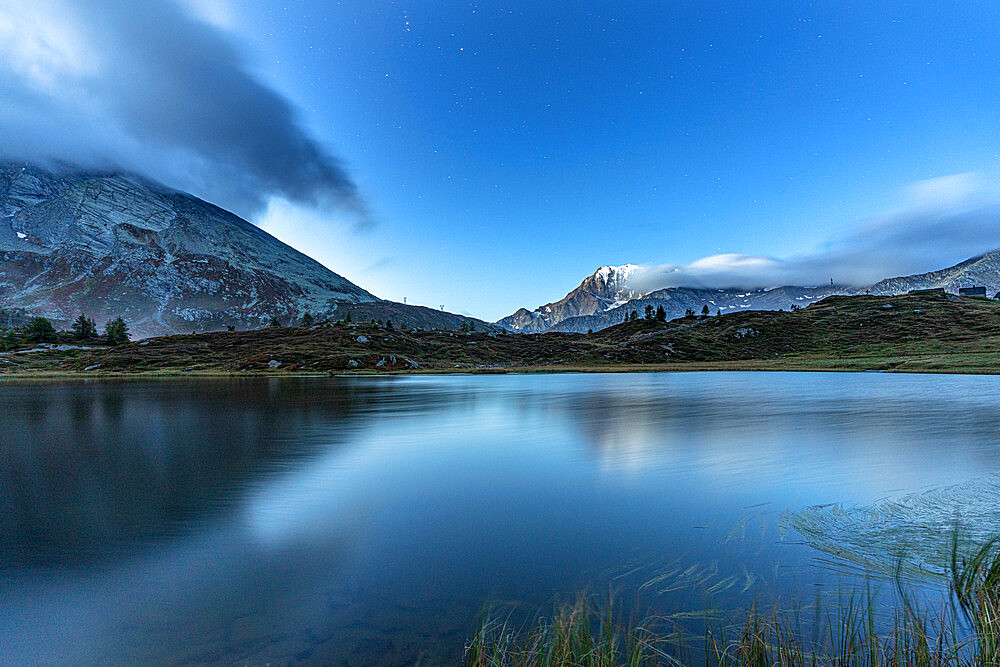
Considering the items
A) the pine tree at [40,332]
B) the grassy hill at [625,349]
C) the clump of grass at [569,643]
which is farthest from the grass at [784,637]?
the pine tree at [40,332]

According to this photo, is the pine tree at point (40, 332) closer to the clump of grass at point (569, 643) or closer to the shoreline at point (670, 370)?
the shoreline at point (670, 370)

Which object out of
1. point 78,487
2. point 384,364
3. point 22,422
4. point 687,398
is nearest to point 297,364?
point 384,364

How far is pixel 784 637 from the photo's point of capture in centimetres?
614

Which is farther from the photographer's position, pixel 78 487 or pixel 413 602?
pixel 78 487

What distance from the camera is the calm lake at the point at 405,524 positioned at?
7473mm

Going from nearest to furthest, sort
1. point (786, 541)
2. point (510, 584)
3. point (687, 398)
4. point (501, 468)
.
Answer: point (510, 584)
point (786, 541)
point (501, 468)
point (687, 398)

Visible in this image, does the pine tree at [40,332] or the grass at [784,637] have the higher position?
the pine tree at [40,332]

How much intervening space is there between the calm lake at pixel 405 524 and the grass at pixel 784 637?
68 cm

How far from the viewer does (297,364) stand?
116188mm

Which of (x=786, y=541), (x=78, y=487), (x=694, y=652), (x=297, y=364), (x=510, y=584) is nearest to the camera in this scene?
(x=694, y=652)

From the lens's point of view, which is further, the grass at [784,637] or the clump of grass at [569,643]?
the clump of grass at [569,643]

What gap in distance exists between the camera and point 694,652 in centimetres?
644

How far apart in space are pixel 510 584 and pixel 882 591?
20.9 ft

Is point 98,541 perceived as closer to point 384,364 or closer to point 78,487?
point 78,487
